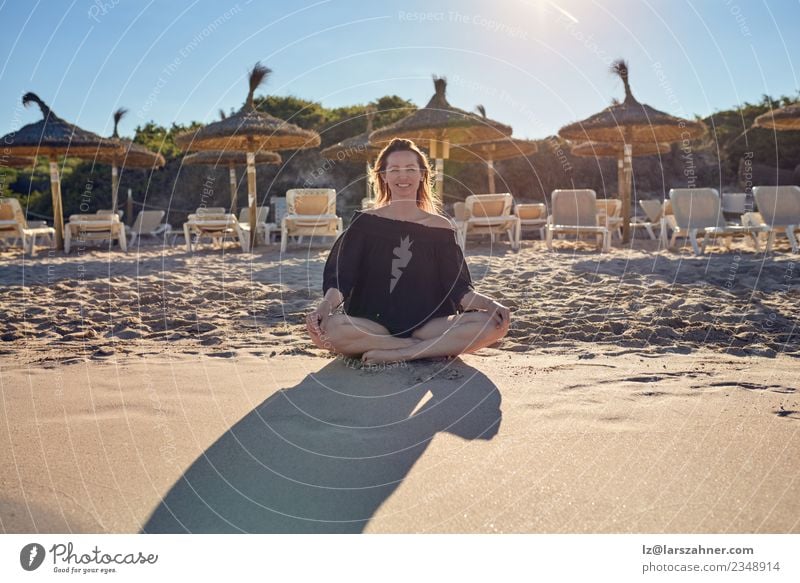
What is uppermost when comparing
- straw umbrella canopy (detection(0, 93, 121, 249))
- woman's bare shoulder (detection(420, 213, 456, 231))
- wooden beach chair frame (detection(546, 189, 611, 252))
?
straw umbrella canopy (detection(0, 93, 121, 249))

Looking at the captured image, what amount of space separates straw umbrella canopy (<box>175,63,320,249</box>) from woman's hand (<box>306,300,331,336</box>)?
7.96 metres

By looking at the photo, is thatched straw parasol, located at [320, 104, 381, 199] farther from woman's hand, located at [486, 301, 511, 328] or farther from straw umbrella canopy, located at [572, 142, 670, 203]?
woman's hand, located at [486, 301, 511, 328]

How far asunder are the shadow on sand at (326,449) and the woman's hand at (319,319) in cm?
21

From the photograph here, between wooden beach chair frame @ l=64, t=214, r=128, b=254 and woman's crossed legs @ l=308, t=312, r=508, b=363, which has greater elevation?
wooden beach chair frame @ l=64, t=214, r=128, b=254

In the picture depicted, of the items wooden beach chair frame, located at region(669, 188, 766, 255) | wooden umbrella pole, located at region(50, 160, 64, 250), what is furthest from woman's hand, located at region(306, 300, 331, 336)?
wooden umbrella pole, located at region(50, 160, 64, 250)

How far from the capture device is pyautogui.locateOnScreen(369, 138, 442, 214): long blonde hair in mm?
3203

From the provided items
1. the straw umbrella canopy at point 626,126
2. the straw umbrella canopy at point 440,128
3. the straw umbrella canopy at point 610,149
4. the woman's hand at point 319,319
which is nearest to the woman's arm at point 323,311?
the woman's hand at point 319,319

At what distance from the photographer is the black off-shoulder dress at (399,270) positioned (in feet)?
10.3

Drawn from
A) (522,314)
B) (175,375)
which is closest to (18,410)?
(175,375)

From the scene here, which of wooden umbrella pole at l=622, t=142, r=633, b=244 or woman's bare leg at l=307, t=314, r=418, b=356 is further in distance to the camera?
wooden umbrella pole at l=622, t=142, r=633, b=244

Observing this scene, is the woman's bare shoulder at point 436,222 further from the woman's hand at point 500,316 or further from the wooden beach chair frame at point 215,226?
the wooden beach chair frame at point 215,226

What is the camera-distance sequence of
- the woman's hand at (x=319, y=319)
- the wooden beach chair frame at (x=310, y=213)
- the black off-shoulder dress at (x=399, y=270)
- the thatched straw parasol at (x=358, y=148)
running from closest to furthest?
the woman's hand at (x=319, y=319)
the black off-shoulder dress at (x=399, y=270)
the wooden beach chair frame at (x=310, y=213)
the thatched straw parasol at (x=358, y=148)
